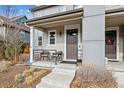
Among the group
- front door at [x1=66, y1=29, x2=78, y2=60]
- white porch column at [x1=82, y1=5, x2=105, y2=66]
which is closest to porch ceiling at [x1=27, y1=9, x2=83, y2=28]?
white porch column at [x1=82, y1=5, x2=105, y2=66]

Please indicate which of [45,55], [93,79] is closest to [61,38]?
[45,55]

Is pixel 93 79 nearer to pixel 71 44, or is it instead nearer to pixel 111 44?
pixel 71 44

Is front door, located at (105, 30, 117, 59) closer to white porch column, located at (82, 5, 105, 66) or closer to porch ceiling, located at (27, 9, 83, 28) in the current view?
porch ceiling, located at (27, 9, 83, 28)

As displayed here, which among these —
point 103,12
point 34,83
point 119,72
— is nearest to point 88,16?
point 103,12

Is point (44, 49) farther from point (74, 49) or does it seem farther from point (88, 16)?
point (88, 16)

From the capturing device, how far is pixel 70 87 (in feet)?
16.5

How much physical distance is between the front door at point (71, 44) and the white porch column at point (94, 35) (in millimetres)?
3003

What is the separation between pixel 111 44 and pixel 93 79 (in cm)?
499

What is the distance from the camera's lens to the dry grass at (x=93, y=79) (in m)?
5.10

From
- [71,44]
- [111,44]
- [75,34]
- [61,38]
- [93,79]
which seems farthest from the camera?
[61,38]

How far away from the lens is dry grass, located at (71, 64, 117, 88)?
16.7ft

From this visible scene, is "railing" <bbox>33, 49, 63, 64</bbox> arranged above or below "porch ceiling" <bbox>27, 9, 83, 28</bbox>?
below

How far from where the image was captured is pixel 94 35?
629 centimetres

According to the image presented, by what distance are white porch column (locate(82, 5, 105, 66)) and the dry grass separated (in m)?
0.94
